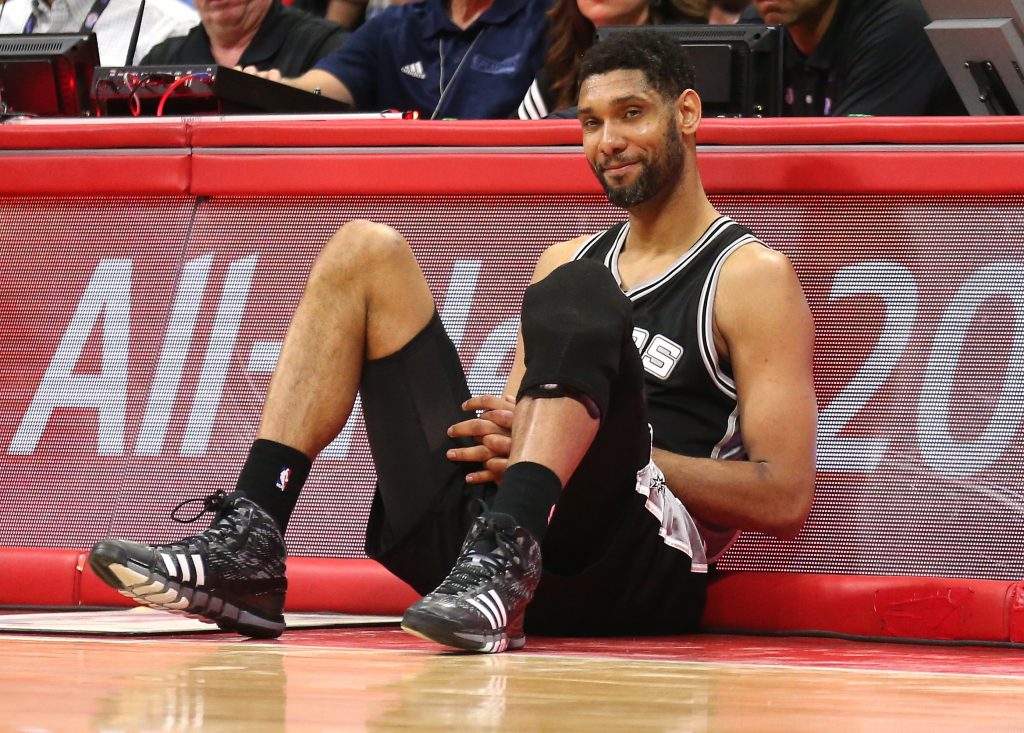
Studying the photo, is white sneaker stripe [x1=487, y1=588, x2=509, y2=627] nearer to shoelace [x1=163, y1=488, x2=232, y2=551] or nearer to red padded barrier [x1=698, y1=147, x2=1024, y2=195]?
shoelace [x1=163, y1=488, x2=232, y2=551]

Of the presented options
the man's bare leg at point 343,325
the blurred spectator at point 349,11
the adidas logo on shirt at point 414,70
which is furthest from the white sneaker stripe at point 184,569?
the blurred spectator at point 349,11

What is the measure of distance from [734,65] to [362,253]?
3.98 ft

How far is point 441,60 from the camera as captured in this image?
444cm

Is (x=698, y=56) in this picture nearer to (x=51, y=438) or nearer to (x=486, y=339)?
(x=486, y=339)

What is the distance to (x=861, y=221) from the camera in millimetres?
2871

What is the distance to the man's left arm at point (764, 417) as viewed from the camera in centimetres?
248

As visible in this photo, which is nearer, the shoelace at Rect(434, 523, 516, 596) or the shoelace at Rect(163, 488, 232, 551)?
the shoelace at Rect(434, 523, 516, 596)

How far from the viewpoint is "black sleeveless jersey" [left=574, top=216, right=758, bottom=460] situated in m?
2.60

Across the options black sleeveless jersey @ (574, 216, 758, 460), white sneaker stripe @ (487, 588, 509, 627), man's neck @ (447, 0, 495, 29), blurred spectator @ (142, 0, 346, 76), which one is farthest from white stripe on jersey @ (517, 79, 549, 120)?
white sneaker stripe @ (487, 588, 509, 627)

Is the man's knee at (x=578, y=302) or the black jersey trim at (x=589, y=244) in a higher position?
the man's knee at (x=578, y=302)

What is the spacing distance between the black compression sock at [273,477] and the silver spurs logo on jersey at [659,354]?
620mm

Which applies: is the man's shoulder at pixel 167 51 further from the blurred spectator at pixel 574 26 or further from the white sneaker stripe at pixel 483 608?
the white sneaker stripe at pixel 483 608

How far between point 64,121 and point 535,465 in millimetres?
1678

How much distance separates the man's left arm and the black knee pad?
0.34 metres
